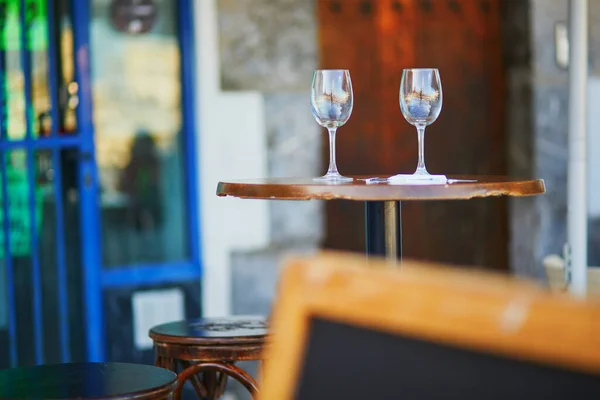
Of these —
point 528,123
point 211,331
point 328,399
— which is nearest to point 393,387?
point 328,399

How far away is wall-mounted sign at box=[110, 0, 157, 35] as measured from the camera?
3594mm

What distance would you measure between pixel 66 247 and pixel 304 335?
2.81m

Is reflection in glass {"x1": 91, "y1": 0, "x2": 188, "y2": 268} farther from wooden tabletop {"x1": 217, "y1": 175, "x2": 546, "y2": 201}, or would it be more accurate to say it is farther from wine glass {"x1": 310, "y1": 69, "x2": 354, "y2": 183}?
wooden tabletop {"x1": 217, "y1": 175, "x2": 546, "y2": 201}

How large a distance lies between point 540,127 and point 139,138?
5.16 ft

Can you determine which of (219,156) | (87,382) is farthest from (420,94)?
(219,156)

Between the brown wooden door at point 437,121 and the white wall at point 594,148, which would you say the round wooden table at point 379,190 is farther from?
the white wall at point 594,148

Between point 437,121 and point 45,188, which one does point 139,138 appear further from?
point 437,121

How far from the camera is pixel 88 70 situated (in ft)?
11.6

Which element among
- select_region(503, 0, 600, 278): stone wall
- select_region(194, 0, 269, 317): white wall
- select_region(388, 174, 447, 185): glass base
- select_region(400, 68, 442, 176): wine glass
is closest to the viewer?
select_region(388, 174, 447, 185): glass base

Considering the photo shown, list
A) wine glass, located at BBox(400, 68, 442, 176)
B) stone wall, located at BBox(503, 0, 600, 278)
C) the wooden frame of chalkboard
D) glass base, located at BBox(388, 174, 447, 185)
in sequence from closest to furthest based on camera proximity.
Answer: the wooden frame of chalkboard, glass base, located at BBox(388, 174, 447, 185), wine glass, located at BBox(400, 68, 442, 176), stone wall, located at BBox(503, 0, 600, 278)

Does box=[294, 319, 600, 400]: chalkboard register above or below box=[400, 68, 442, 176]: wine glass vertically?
below

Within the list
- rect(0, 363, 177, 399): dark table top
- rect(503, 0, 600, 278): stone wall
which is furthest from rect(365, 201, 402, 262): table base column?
rect(503, 0, 600, 278): stone wall

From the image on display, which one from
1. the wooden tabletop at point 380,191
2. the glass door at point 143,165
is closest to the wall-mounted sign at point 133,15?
the glass door at point 143,165

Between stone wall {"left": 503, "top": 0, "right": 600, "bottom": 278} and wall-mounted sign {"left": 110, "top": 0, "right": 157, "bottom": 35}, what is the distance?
149 cm
